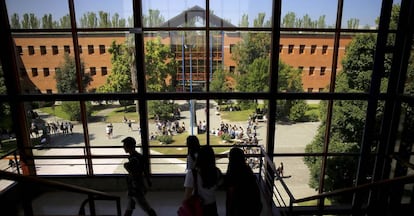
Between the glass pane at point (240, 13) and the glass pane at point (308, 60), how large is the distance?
22.7 inches

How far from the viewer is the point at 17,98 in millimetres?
4230

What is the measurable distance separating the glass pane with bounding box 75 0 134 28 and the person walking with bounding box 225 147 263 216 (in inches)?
129

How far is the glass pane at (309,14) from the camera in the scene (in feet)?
15.1

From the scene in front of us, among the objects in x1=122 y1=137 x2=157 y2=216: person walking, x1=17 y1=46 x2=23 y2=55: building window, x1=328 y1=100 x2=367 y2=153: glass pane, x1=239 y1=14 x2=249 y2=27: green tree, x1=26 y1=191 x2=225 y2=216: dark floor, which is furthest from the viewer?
x1=328 y1=100 x2=367 y2=153: glass pane

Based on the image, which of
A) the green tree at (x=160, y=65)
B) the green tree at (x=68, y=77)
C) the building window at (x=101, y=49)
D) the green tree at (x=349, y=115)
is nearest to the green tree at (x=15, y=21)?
the green tree at (x=68, y=77)

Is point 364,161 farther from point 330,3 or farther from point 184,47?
point 184,47

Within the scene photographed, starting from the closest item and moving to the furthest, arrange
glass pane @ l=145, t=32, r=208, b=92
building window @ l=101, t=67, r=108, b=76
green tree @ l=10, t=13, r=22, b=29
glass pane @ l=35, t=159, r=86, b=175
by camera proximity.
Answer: green tree @ l=10, t=13, r=22, b=29
glass pane @ l=145, t=32, r=208, b=92
glass pane @ l=35, t=159, r=86, b=175
building window @ l=101, t=67, r=108, b=76

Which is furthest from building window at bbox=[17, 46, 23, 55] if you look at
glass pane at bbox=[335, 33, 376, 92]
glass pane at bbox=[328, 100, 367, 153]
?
glass pane at bbox=[335, 33, 376, 92]

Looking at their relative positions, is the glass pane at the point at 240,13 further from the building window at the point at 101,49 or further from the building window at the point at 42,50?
the building window at the point at 42,50

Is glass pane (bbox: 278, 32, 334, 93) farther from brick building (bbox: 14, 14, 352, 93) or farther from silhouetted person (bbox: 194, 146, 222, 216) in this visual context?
silhouetted person (bbox: 194, 146, 222, 216)

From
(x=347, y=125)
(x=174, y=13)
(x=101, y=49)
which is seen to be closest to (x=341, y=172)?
(x=347, y=125)

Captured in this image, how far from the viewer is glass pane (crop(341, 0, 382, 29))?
4527mm

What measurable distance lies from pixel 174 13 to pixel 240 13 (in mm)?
1443

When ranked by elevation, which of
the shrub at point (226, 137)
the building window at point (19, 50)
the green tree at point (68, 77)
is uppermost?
the building window at point (19, 50)
